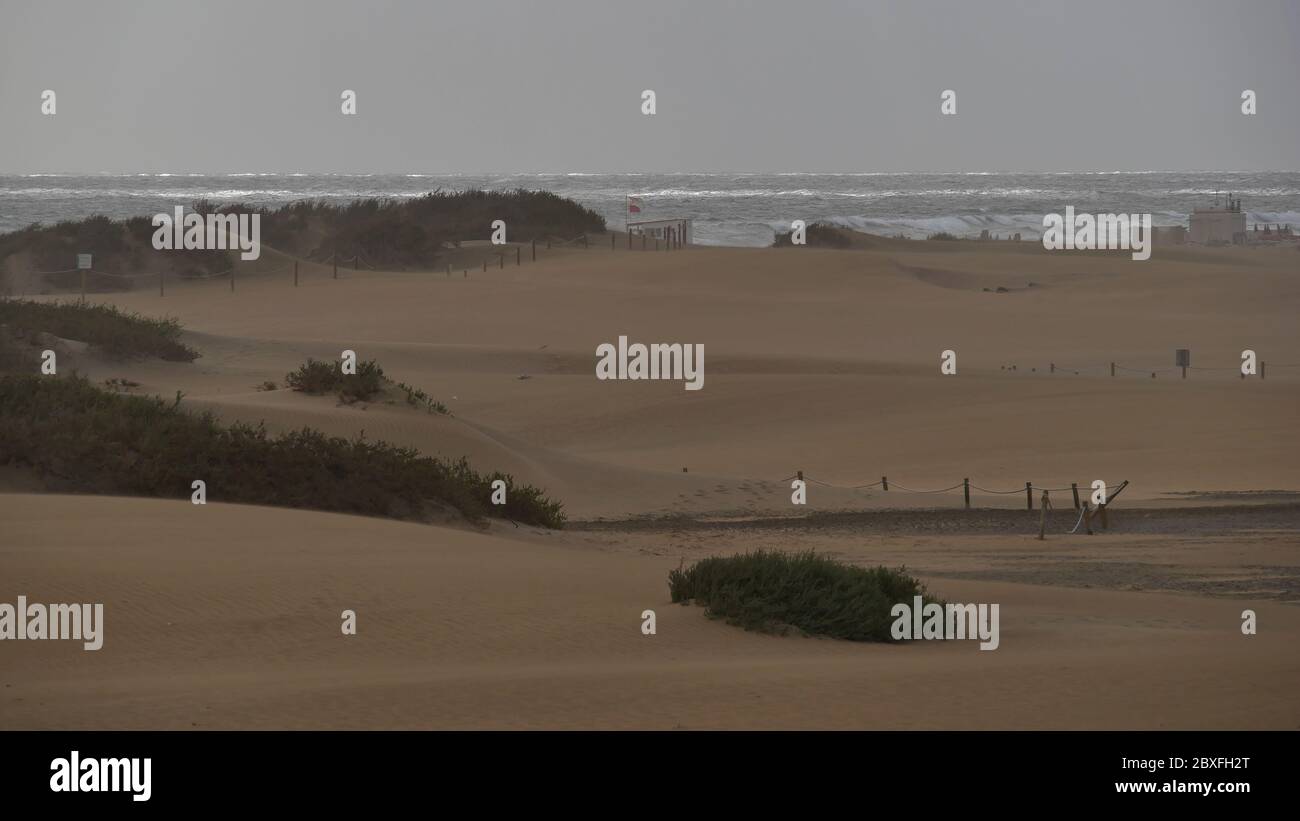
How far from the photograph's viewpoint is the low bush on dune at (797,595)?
11.8m

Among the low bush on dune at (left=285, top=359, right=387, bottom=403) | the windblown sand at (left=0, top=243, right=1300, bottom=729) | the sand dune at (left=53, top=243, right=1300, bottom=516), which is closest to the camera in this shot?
the windblown sand at (left=0, top=243, right=1300, bottom=729)

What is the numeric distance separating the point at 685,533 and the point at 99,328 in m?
13.9

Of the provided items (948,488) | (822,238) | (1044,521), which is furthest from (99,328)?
(822,238)

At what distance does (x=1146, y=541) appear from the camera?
17969mm

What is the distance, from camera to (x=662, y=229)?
225 ft

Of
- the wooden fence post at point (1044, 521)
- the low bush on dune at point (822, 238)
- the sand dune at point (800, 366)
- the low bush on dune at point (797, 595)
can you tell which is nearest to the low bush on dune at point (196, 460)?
the sand dune at point (800, 366)

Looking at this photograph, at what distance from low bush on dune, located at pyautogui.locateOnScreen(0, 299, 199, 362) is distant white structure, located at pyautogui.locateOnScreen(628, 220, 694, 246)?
37720mm

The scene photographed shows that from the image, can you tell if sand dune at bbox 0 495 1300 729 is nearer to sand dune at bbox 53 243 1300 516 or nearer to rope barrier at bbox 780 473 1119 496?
sand dune at bbox 53 243 1300 516

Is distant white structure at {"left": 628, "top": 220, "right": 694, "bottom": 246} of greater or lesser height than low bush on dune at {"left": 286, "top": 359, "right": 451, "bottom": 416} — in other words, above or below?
above

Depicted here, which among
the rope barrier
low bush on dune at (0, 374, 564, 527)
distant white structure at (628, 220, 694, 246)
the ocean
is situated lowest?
the rope barrier

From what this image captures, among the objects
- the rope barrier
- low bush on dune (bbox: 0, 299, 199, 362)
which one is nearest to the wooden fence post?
the rope barrier

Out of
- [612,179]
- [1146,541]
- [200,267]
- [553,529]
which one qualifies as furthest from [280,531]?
[612,179]

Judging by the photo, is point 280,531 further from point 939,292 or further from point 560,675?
point 939,292

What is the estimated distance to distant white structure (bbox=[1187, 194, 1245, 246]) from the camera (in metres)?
74.6
